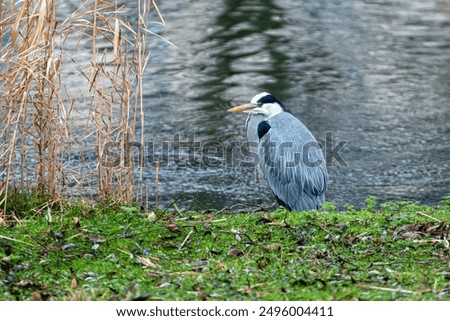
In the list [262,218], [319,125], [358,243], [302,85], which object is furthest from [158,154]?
[358,243]

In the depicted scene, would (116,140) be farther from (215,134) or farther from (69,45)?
(69,45)

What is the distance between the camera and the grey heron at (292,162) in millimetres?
7465

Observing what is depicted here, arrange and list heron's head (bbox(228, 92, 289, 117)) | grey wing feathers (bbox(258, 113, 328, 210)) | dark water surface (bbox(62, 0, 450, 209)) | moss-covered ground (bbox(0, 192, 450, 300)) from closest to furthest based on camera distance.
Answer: moss-covered ground (bbox(0, 192, 450, 300)) → grey wing feathers (bbox(258, 113, 328, 210)) → heron's head (bbox(228, 92, 289, 117)) → dark water surface (bbox(62, 0, 450, 209))

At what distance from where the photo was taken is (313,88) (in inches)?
448

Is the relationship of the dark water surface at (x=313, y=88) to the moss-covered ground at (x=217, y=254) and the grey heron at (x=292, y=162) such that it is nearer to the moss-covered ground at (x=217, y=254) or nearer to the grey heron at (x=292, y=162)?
the grey heron at (x=292, y=162)

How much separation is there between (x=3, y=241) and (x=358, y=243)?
2334 millimetres

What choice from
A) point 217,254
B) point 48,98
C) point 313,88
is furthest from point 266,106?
point 313,88

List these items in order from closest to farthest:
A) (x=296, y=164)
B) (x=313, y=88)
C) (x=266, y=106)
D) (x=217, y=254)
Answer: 1. (x=217, y=254)
2. (x=296, y=164)
3. (x=266, y=106)
4. (x=313, y=88)

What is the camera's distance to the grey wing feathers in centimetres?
746

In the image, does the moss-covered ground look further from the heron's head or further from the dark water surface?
the dark water surface

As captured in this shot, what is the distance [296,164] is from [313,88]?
13.3 ft

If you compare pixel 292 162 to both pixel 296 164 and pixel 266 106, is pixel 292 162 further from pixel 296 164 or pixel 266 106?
pixel 266 106

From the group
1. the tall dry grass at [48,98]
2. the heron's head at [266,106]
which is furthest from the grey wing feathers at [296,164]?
the tall dry grass at [48,98]

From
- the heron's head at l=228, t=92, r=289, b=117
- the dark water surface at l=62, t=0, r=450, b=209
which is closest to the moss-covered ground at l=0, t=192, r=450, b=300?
the heron's head at l=228, t=92, r=289, b=117
